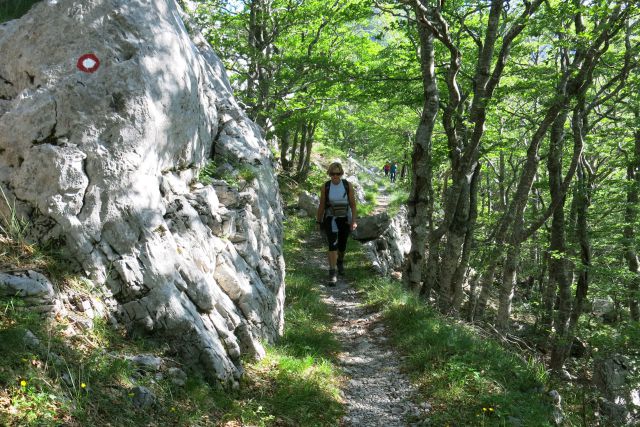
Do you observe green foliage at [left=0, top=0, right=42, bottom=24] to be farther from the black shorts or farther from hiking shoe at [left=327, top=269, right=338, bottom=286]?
hiking shoe at [left=327, top=269, right=338, bottom=286]

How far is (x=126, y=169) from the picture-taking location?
4137 mm

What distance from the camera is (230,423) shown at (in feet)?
12.3

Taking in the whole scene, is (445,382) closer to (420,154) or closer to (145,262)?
(145,262)

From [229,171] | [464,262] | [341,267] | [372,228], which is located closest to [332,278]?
[341,267]

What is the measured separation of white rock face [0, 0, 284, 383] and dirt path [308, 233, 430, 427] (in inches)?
57.6

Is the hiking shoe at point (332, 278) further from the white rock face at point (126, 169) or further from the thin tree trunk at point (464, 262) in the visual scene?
the white rock face at point (126, 169)

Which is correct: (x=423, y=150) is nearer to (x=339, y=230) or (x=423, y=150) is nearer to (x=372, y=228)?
(x=339, y=230)

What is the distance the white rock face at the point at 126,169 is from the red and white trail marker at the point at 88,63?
1 centimetres

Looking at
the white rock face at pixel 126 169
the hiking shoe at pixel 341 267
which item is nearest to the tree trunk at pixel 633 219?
the hiking shoe at pixel 341 267

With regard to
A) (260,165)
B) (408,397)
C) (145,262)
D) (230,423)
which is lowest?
(408,397)

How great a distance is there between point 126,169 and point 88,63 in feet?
3.87

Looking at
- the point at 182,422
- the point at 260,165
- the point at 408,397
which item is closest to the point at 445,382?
the point at 408,397

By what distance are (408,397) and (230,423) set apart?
244 cm

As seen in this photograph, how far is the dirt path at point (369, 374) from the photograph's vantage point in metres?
4.80
